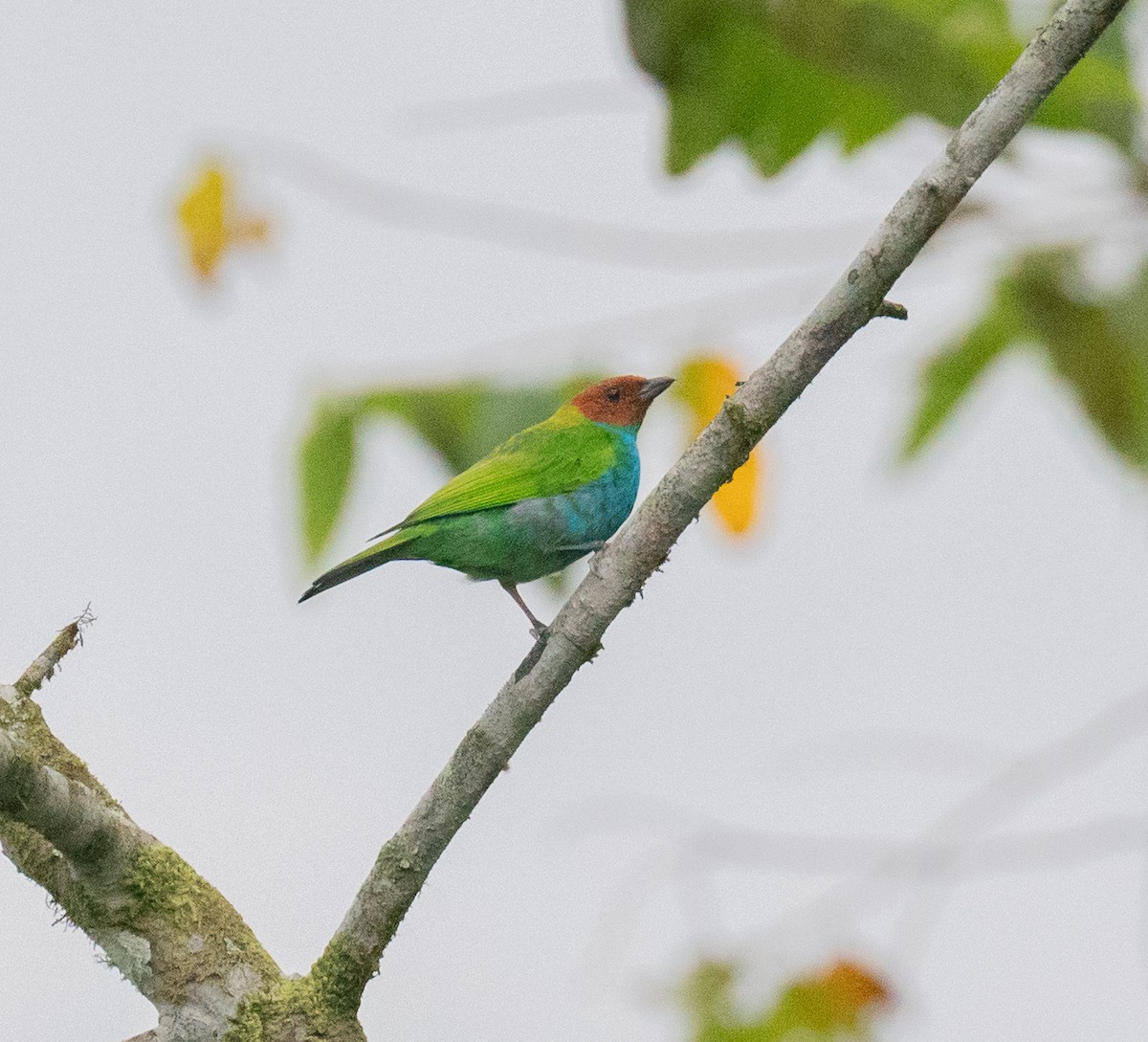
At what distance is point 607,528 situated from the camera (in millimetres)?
5828

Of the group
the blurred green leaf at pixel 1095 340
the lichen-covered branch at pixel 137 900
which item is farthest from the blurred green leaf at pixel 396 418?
the lichen-covered branch at pixel 137 900

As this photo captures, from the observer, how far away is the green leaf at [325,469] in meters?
5.41

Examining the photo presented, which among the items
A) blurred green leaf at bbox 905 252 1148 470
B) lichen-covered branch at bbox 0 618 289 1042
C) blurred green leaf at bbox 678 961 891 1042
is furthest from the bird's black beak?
lichen-covered branch at bbox 0 618 289 1042

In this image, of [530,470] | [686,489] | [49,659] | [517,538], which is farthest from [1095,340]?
[49,659]

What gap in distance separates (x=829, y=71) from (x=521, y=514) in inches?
72.1

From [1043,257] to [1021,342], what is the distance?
91 cm

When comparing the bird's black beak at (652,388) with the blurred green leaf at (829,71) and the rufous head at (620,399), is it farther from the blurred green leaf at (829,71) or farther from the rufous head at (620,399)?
the blurred green leaf at (829,71)

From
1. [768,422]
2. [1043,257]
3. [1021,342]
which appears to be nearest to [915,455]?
[1021,342]

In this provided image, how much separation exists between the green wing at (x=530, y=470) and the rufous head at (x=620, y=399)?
0.19 metres

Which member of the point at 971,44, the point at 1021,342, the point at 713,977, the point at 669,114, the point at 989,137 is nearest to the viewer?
the point at 989,137

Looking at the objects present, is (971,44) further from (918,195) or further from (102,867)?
(102,867)

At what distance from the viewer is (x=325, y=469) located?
216 inches

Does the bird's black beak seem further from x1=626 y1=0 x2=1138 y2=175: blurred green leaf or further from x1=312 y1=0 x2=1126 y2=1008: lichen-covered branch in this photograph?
x1=312 y1=0 x2=1126 y2=1008: lichen-covered branch

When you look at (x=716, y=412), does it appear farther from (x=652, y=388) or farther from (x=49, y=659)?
(x=49, y=659)
